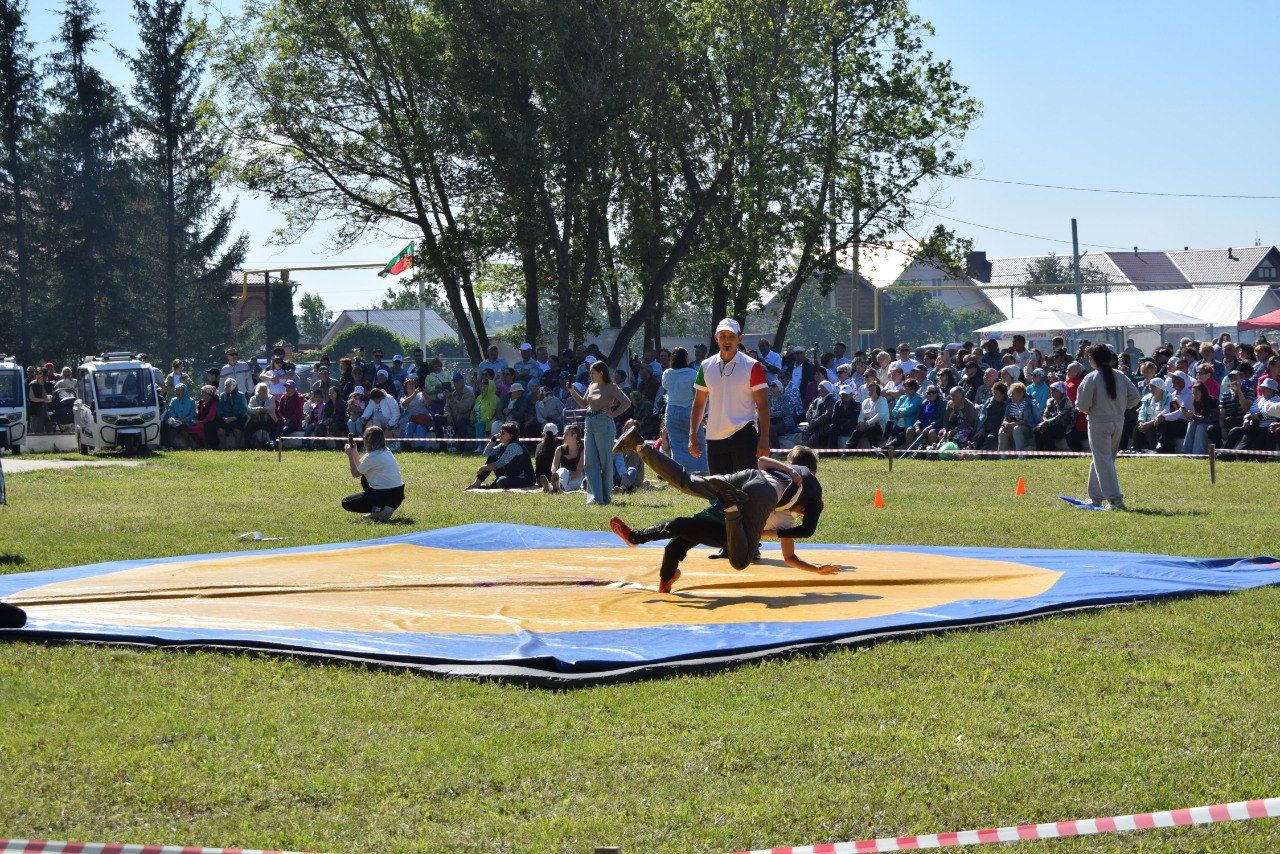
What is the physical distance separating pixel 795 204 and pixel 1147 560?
2090 cm

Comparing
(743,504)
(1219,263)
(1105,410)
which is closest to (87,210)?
(1105,410)

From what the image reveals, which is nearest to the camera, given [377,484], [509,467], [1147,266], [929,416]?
[377,484]

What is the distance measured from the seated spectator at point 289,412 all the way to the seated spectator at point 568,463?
1220cm

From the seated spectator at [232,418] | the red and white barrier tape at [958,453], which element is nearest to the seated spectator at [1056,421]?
the red and white barrier tape at [958,453]

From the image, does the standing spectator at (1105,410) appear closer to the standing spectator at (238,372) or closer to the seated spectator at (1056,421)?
the seated spectator at (1056,421)

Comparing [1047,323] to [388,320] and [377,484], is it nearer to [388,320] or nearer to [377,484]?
[377,484]

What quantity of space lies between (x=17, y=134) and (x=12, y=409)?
20.1 metres

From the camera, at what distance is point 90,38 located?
4656 centimetres

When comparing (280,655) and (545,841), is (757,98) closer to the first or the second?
(280,655)

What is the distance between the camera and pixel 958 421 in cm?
2209

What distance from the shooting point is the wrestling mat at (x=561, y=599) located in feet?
23.7

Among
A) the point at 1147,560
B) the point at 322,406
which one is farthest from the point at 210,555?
the point at 322,406

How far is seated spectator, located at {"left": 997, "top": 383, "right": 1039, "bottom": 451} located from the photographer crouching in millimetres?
10231

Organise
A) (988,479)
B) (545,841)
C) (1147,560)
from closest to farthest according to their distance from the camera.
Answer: (545,841) → (1147,560) → (988,479)
